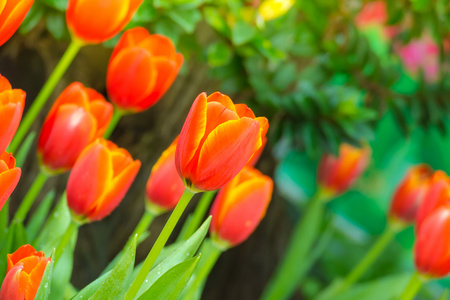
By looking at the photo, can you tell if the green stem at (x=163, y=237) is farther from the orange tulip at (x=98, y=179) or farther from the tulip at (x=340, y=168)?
the tulip at (x=340, y=168)

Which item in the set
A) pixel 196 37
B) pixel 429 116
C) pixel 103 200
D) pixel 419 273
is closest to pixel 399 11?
pixel 429 116

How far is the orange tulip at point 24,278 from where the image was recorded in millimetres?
269

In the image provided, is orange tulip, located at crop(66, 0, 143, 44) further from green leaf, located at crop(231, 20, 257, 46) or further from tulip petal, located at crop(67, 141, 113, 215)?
green leaf, located at crop(231, 20, 257, 46)

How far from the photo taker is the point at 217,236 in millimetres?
412

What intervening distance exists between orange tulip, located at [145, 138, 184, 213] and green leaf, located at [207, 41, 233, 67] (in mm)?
193

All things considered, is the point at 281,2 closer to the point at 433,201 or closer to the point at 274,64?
the point at 274,64

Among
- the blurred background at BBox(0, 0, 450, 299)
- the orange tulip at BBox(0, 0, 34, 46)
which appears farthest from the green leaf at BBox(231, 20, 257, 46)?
the orange tulip at BBox(0, 0, 34, 46)

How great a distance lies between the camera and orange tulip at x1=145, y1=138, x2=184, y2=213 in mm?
375

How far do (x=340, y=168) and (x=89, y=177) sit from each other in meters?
0.42

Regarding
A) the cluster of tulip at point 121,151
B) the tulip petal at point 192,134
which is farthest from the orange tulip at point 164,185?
the tulip petal at point 192,134

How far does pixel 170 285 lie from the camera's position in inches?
12.1

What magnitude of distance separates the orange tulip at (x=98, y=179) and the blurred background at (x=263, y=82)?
0.60ft

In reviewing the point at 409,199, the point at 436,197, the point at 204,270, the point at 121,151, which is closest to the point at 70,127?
the point at 121,151

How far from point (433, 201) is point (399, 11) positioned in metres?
0.30
